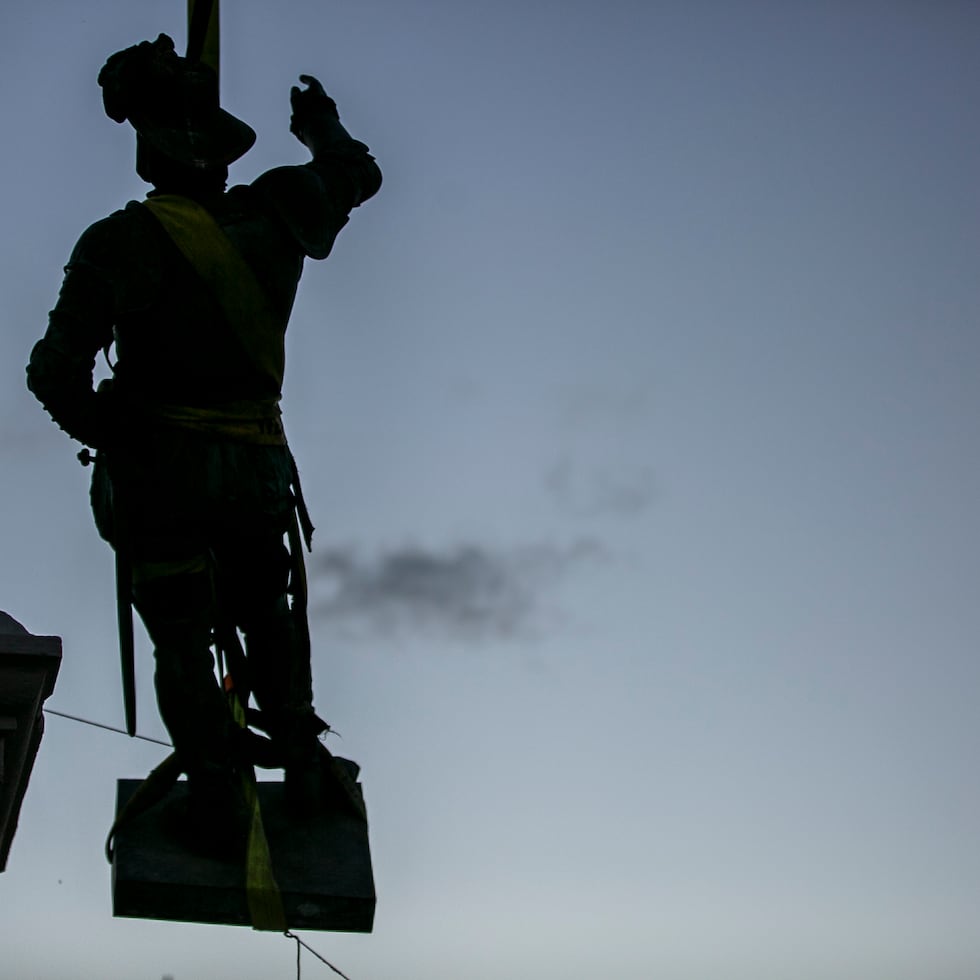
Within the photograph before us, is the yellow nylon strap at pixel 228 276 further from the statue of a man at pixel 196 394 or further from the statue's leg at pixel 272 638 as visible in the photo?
the statue's leg at pixel 272 638

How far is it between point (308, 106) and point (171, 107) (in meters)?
1.07

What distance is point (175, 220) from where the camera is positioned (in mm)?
9734

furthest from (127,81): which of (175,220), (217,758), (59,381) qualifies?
(217,758)

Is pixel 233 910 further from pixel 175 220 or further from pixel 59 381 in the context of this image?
pixel 175 220

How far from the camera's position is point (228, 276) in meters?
9.75

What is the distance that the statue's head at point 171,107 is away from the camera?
9859 mm

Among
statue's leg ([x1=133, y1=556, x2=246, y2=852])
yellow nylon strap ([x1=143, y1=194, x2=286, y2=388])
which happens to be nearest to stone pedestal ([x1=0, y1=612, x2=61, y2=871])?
statue's leg ([x1=133, y1=556, x2=246, y2=852])

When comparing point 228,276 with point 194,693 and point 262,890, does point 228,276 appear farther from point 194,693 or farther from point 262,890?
point 262,890

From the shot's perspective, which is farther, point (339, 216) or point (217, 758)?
point (339, 216)

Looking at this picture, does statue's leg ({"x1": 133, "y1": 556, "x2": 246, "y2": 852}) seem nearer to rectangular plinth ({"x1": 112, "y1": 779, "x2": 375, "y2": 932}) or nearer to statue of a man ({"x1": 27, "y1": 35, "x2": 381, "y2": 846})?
statue of a man ({"x1": 27, "y1": 35, "x2": 381, "y2": 846})

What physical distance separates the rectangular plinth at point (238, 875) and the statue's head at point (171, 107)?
299cm

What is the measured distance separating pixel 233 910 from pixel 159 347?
Result: 252 cm

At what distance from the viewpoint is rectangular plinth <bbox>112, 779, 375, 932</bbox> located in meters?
9.10

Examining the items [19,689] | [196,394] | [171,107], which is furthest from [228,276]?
[19,689]
